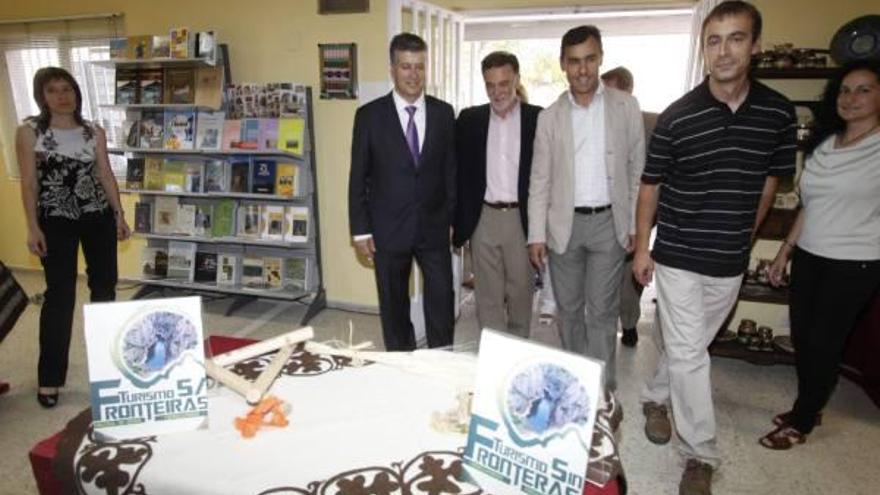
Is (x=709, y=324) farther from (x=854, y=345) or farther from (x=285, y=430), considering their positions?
(x=285, y=430)

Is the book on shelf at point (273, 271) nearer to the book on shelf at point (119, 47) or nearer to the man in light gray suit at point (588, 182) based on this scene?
the book on shelf at point (119, 47)

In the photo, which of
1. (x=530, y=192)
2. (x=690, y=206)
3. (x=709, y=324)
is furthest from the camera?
(x=530, y=192)

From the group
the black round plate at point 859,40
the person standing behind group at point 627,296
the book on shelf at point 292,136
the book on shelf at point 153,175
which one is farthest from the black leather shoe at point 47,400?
the black round plate at point 859,40

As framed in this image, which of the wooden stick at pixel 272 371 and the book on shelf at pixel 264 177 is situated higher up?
the book on shelf at pixel 264 177

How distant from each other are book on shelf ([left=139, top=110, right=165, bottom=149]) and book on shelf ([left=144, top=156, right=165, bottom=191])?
0.13m

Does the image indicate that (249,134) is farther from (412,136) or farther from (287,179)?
(412,136)

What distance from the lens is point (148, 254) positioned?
3908 millimetres

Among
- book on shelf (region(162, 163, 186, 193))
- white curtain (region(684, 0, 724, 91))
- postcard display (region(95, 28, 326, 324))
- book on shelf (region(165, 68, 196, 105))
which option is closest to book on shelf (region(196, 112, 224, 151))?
postcard display (region(95, 28, 326, 324))

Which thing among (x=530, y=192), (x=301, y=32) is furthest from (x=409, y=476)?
(x=301, y=32)

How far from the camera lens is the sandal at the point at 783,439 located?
6.90ft

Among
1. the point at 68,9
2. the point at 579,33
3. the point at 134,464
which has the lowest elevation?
the point at 134,464

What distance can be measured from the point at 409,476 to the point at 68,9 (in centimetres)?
457

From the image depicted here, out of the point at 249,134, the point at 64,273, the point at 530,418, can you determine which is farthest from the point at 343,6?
the point at 530,418

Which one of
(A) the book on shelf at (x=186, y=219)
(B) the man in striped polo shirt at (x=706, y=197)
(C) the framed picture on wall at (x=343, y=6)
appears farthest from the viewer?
(A) the book on shelf at (x=186, y=219)
